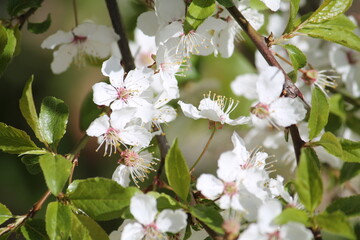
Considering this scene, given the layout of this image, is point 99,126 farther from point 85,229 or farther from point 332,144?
point 332,144

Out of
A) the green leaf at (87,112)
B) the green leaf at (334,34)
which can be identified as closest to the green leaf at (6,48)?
the green leaf at (87,112)

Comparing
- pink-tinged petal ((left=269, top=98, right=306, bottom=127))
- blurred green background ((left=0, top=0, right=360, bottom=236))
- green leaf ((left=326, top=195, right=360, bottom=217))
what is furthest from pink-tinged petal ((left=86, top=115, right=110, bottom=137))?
blurred green background ((left=0, top=0, right=360, bottom=236))

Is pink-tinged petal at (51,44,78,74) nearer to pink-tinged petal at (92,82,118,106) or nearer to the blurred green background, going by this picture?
the blurred green background

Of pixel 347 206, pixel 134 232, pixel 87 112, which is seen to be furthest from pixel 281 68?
pixel 87 112

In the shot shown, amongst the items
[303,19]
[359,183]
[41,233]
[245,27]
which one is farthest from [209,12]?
[359,183]

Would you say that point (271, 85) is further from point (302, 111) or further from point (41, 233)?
point (41, 233)

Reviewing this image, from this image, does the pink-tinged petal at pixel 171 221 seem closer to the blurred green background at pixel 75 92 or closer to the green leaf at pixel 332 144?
the green leaf at pixel 332 144
